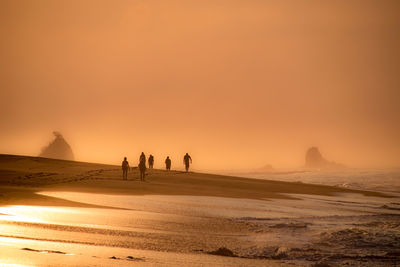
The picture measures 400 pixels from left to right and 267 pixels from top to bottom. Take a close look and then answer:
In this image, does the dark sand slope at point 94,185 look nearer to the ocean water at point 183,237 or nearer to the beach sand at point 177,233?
the beach sand at point 177,233

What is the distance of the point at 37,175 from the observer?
126 feet

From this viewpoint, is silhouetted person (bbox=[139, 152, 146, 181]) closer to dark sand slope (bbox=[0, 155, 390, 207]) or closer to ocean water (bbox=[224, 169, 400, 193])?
dark sand slope (bbox=[0, 155, 390, 207])

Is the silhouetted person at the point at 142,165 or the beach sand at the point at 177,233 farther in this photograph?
the silhouetted person at the point at 142,165

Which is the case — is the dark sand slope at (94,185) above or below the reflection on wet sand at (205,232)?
above

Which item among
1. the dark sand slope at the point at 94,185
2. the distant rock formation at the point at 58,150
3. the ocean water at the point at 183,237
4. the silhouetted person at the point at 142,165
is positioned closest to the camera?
the ocean water at the point at 183,237

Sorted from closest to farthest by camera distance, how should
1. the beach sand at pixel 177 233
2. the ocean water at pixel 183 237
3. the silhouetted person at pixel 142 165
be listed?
the ocean water at pixel 183 237 < the beach sand at pixel 177 233 < the silhouetted person at pixel 142 165

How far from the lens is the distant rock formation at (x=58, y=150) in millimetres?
181750

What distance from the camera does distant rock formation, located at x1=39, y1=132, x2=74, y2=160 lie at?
7156 inches

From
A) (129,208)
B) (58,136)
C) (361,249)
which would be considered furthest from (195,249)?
(58,136)

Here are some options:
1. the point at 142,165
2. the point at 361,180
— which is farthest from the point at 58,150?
the point at 142,165

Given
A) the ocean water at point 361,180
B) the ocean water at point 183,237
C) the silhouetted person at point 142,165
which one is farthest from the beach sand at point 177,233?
the ocean water at point 361,180

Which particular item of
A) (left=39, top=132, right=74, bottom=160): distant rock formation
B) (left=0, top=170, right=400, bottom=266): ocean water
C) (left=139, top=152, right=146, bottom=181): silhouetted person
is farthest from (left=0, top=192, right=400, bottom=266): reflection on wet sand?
(left=39, top=132, right=74, bottom=160): distant rock formation

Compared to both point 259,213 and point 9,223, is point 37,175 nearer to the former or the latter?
point 259,213

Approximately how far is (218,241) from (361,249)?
12.5 feet
